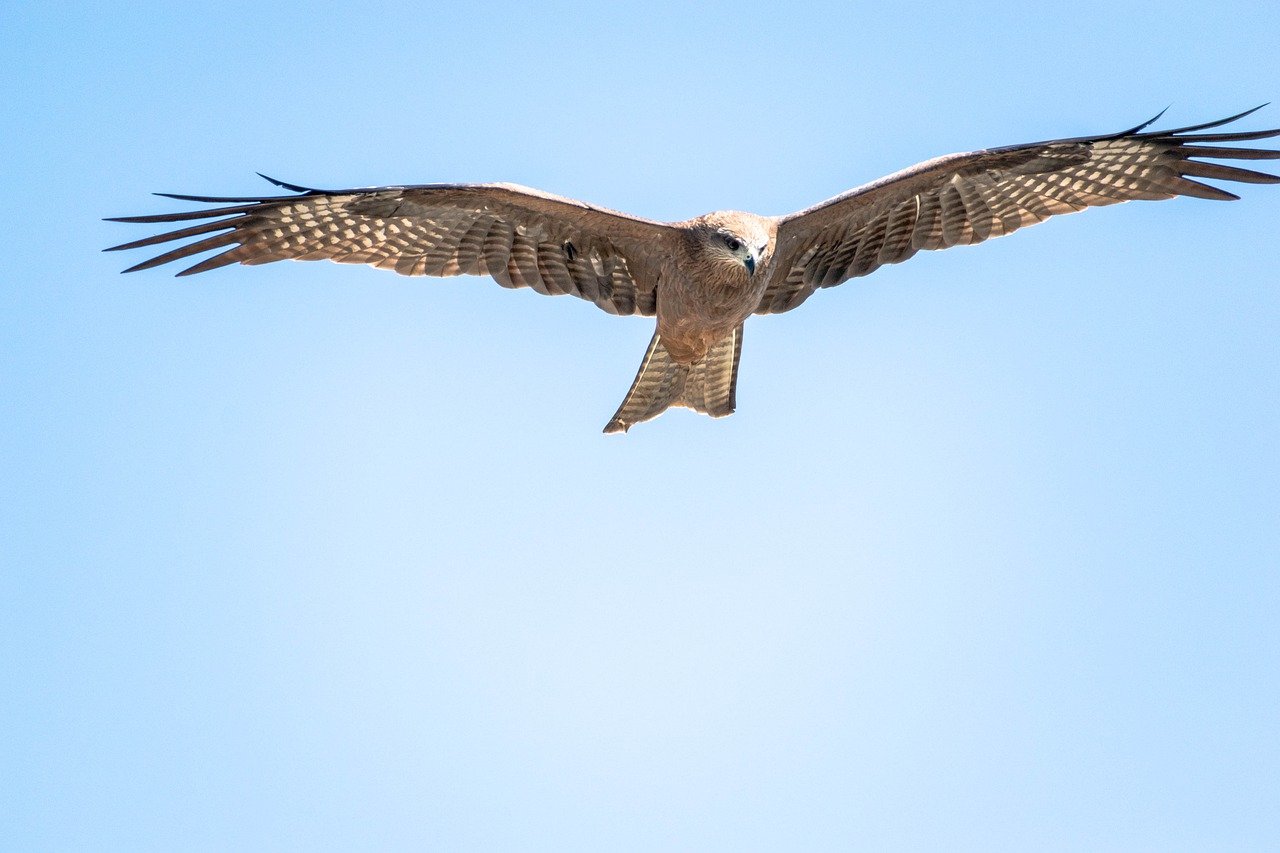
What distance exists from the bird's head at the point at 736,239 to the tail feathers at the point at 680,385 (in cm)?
102

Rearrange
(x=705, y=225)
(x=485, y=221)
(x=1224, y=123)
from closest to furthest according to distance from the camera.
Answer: (x=1224, y=123) < (x=705, y=225) < (x=485, y=221)

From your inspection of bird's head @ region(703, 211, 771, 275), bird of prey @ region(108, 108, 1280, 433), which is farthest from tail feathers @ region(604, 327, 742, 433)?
bird's head @ region(703, 211, 771, 275)

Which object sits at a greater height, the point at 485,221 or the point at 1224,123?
the point at 1224,123

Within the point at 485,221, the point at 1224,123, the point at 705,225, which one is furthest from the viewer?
the point at 485,221

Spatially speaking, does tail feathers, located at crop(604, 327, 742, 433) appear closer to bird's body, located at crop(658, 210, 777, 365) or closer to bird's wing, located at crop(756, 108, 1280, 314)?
bird's body, located at crop(658, 210, 777, 365)

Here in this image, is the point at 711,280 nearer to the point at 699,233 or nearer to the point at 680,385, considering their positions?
the point at 699,233

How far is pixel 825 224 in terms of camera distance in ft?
29.1

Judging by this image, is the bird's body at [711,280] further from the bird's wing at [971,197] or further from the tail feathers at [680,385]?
the bird's wing at [971,197]

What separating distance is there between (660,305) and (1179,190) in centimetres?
332

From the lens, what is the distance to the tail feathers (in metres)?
9.16

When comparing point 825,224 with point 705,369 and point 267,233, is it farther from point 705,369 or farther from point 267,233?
point 267,233

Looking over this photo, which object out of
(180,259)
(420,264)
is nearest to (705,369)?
(420,264)

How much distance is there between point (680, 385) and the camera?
30.5 ft

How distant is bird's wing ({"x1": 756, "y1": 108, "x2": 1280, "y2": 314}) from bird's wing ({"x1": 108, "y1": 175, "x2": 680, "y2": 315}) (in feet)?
3.23
